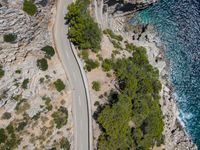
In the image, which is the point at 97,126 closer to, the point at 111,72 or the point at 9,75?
the point at 111,72

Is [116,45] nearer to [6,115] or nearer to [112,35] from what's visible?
[112,35]

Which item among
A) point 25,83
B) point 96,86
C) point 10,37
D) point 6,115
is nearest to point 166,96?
point 96,86

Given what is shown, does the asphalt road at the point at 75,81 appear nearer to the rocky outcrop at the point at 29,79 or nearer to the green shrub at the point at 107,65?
the rocky outcrop at the point at 29,79

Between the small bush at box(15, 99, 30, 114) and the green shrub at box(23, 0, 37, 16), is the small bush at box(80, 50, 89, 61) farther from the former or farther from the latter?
the small bush at box(15, 99, 30, 114)

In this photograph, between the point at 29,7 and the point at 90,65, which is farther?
the point at 90,65

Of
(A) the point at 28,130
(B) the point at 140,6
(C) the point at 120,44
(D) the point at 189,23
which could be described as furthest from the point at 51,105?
(D) the point at 189,23

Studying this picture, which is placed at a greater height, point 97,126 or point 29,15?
point 29,15
